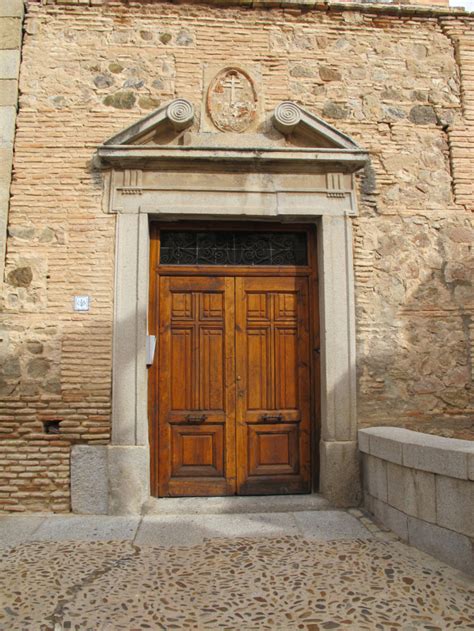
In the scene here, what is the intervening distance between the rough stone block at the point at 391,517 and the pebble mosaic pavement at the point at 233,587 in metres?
0.09

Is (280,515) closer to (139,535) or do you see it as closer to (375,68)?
(139,535)

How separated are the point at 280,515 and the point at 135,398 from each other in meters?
1.58

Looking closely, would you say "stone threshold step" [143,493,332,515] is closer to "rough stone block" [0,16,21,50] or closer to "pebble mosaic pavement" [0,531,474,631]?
"pebble mosaic pavement" [0,531,474,631]

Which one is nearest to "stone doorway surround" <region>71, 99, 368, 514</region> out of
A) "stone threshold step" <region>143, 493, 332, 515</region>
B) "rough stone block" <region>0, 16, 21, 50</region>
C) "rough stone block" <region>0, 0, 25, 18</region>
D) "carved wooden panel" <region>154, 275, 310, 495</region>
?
"stone threshold step" <region>143, 493, 332, 515</region>

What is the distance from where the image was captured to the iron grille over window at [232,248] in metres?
4.64

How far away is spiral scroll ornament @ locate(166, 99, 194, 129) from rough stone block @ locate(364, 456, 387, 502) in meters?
3.40

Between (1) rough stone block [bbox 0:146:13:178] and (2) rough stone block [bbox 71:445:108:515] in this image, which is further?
(1) rough stone block [bbox 0:146:13:178]

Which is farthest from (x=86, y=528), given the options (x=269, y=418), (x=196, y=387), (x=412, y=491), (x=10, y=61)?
(x=10, y=61)

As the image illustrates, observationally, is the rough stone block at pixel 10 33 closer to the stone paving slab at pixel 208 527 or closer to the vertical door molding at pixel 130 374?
the vertical door molding at pixel 130 374

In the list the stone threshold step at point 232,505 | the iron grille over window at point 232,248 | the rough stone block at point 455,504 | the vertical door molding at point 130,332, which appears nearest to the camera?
the rough stone block at point 455,504

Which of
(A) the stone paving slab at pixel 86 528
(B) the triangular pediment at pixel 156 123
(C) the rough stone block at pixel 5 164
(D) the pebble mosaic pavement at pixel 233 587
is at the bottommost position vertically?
(D) the pebble mosaic pavement at pixel 233 587

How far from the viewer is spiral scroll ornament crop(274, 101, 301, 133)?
452 cm

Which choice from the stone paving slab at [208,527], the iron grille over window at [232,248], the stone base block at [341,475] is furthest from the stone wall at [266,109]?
the stone paving slab at [208,527]

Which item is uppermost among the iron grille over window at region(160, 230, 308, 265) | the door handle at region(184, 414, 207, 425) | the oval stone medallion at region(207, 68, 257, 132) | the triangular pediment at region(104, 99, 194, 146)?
the oval stone medallion at region(207, 68, 257, 132)
